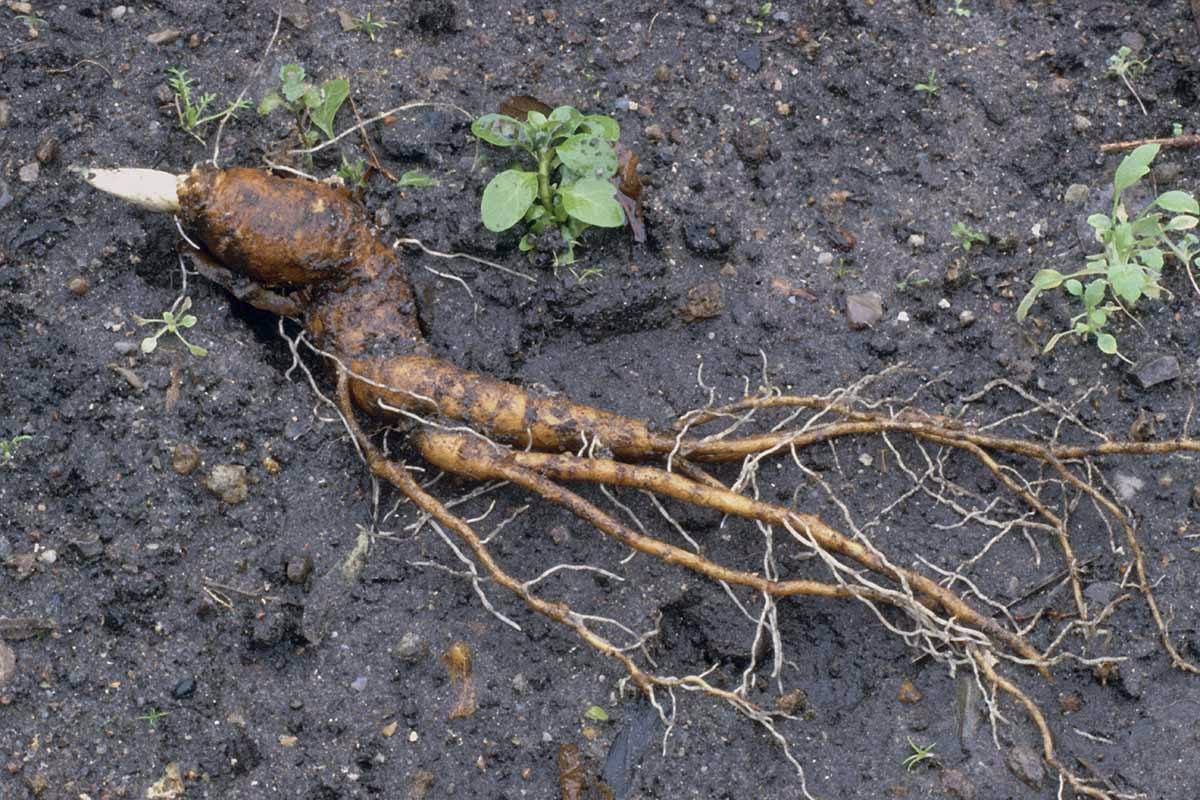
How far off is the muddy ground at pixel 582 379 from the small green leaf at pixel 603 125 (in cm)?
15

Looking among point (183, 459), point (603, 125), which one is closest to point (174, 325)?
point (183, 459)

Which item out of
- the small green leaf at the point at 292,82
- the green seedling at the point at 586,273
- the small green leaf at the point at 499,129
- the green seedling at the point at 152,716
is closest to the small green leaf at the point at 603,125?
the small green leaf at the point at 499,129

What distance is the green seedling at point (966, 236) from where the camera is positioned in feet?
7.46

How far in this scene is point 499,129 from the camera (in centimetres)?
213

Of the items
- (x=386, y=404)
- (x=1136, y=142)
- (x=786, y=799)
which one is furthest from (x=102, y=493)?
(x=1136, y=142)

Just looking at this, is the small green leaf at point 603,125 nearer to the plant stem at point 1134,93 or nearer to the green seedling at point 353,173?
the green seedling at point 353,173

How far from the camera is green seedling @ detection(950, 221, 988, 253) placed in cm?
227

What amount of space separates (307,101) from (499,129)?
40cm

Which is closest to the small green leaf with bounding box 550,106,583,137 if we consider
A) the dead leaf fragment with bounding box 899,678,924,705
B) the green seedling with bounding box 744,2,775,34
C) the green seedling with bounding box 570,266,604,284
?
the green seedling with bounding box 570,266,604,284

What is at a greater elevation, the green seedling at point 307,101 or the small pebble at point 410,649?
the green seedling at point 307,101

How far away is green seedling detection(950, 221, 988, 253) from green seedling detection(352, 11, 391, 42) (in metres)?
1.25

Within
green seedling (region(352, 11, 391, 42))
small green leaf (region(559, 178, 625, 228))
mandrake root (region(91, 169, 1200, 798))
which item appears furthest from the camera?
green seedling (region(352, 11, 391, 42))

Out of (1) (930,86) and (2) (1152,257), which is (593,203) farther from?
(2) (1152,257)

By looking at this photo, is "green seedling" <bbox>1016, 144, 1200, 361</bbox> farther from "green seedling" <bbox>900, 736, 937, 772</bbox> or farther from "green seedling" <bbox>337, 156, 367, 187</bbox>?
"green seedling" <bbox>337, 156, 367, 187</bbox>
